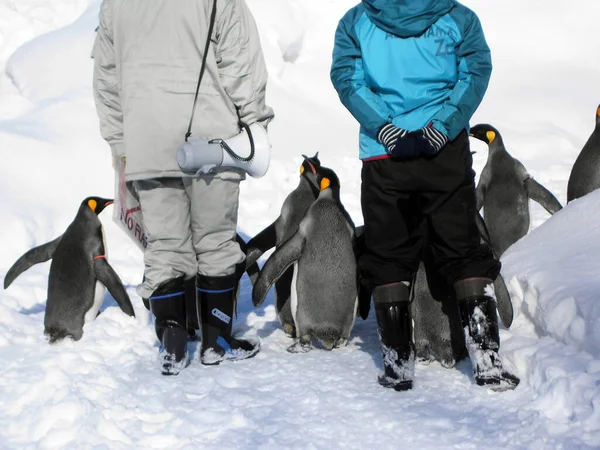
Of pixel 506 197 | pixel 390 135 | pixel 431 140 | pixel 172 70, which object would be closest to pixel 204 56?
pixel 172 70

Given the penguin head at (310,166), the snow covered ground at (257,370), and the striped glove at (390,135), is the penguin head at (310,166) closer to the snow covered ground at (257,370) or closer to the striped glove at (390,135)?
the snow covered ground at (257,370)

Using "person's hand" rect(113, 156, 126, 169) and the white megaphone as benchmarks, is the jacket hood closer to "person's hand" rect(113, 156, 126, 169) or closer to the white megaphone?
the white megaphone

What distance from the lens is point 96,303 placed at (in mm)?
3473

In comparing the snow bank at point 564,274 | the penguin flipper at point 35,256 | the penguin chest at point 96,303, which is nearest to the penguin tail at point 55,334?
the penguin chest at point 96,303

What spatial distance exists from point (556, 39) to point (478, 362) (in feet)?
32.0

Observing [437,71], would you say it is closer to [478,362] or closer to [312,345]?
[478,362]

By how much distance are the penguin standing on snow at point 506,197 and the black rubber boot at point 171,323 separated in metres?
2.53

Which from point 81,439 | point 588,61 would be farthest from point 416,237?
point 588,61

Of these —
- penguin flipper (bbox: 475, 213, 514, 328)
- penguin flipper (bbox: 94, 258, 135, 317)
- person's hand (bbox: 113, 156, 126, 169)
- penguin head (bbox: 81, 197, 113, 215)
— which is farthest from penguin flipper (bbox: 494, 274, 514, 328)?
penguin head (bbox: 81, 197, 113, 215)

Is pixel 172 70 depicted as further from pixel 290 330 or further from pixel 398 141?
pixel 290 330

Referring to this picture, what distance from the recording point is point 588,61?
10.5 m

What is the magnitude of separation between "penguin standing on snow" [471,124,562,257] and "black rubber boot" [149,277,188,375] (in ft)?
8.31

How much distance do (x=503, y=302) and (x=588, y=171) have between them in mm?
2371

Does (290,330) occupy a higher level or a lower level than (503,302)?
lower
